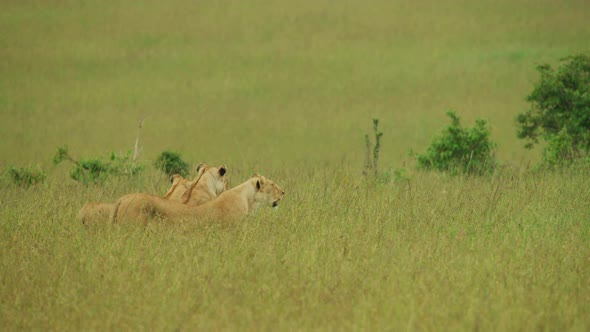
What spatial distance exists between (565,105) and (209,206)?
1059 cm

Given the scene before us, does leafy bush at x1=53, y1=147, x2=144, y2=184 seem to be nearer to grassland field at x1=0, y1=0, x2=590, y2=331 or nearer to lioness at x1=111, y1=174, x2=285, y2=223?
grassland field at x1=0, y1=0, x2=590, y2=331

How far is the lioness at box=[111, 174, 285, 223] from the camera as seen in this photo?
9.80 meters

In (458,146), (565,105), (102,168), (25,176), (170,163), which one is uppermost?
(565,105)

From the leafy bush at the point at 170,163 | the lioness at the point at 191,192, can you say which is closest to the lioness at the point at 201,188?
the lioness at the point at 191,192

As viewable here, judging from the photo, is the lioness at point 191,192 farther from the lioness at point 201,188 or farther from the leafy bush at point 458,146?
the leafy bush at point 458,146

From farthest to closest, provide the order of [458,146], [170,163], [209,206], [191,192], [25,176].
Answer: [458,146] → [170,163] → [25,176] → [191,192] → [209,206]

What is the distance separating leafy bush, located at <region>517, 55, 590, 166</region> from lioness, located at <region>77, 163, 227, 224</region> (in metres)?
8.35

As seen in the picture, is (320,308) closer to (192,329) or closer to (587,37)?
(192,329)

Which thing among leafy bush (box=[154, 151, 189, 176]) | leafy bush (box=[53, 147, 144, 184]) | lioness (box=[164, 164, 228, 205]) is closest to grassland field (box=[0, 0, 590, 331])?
leafy bush (box=[53, 147, 144, 184])

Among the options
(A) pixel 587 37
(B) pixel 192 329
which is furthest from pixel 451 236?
(A) pixel 587 37

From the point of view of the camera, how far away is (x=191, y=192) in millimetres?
10766

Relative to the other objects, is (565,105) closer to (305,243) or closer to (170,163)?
(170,163)

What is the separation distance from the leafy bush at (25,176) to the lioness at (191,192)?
4663 millimetres

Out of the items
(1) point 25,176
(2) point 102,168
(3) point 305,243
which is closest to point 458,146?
(2) point 102,168
